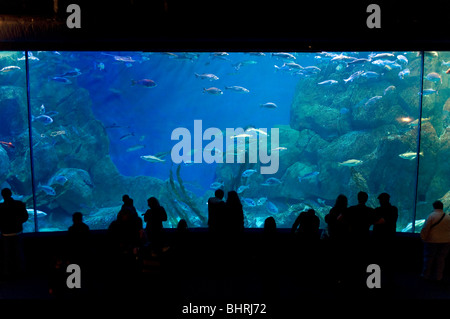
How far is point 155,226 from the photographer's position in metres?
3.90

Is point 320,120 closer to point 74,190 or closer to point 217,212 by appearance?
point 74,190

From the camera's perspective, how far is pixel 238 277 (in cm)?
461

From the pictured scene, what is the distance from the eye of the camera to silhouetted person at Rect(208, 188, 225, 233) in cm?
440

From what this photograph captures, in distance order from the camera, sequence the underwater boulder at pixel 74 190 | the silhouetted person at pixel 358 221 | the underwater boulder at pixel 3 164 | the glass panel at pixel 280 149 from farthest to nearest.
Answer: the underwater boulder at pixel 74 190, the glass panel at pixel 280 149, the underwater boulder at pixel 3 164, the silhouetted person at pixel 358 221

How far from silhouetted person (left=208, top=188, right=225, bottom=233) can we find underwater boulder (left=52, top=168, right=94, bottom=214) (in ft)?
34.1

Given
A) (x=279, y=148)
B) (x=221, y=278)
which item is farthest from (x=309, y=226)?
(x=279, y=148)

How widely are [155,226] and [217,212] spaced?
964mm

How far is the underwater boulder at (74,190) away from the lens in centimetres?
1288

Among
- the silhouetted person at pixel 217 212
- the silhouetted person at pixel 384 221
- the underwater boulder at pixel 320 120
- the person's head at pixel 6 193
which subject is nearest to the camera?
the silhouetted person at pixel 384 221

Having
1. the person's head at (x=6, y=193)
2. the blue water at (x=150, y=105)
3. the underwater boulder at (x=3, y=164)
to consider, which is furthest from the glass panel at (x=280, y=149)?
the person's head at (x=6, y=193)

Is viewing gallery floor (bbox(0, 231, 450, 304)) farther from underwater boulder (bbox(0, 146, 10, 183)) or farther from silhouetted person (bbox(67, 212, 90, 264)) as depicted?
underwater boulder (bbox(0, 146, 10, 183))

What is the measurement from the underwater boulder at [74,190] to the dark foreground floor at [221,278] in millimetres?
8774
